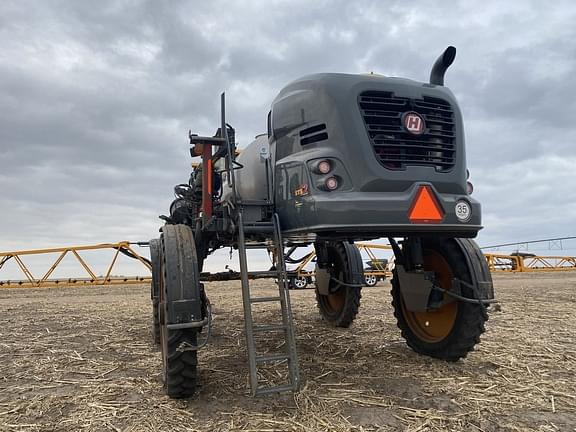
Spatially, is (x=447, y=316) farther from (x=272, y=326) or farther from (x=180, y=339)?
(x=180, y=339)

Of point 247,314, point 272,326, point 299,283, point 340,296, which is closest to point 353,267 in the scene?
point 340,296

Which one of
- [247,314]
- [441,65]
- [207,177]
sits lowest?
[247,314]

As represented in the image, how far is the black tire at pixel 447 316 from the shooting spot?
4.53 m

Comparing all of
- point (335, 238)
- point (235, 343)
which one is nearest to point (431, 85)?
point (335, 238)

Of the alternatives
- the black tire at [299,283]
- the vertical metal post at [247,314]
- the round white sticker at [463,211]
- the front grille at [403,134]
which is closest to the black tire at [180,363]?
the vertical metal post at [247,314]

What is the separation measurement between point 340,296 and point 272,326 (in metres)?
3.79

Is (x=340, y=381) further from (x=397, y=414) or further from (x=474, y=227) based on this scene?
(x=474, y=227)

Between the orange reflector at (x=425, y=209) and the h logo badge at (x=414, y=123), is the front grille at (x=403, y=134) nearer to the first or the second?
the h logo badge at (x=414, y=123)

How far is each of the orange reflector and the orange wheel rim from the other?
124 cm

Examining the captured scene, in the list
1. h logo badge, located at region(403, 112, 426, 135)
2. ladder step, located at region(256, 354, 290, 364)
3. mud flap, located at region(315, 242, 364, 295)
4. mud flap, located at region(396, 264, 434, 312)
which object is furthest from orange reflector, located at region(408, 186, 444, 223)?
mud flap, located at region(315, 242, 364, 295)

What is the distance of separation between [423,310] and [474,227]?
1.22 metres

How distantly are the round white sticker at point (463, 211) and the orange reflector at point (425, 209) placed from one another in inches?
8.0

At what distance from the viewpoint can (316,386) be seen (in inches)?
153

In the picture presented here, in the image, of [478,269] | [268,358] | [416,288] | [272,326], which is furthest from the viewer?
[416,288]
